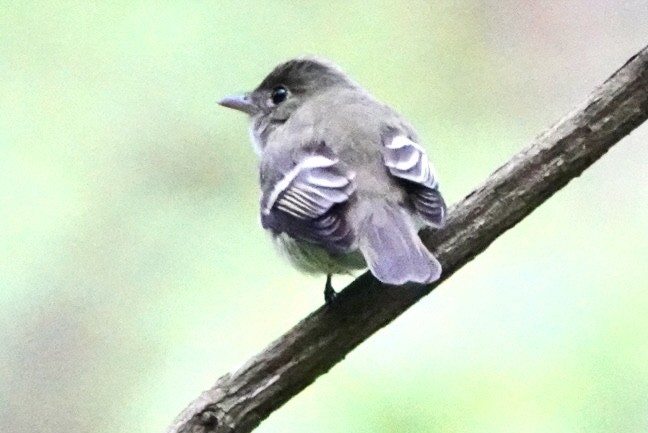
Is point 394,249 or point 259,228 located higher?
point 259,228

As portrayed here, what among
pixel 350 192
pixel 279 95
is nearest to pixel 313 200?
pixel 350 192

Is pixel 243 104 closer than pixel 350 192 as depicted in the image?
No

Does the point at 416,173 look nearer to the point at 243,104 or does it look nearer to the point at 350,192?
the point at 350,192

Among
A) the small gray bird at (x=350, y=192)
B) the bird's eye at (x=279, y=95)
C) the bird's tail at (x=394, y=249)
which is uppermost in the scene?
the bird's eye at (x=279, y=95)

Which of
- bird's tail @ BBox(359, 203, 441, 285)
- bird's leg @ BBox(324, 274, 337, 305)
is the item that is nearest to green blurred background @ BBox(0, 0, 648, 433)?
bird's leg @ BBox(324, 274, 337, 305)

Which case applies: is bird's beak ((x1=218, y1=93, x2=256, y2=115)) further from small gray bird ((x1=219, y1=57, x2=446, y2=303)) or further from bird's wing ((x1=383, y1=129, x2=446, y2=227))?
bird's wing ((x1=383, y1=129, x2=446, y2=227))

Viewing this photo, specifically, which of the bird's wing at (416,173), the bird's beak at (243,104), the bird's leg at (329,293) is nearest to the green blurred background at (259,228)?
the bird's beak at (243,104)

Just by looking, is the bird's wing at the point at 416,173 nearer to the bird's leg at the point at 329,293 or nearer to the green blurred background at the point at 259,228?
the bird's leg at the point at 329,293
